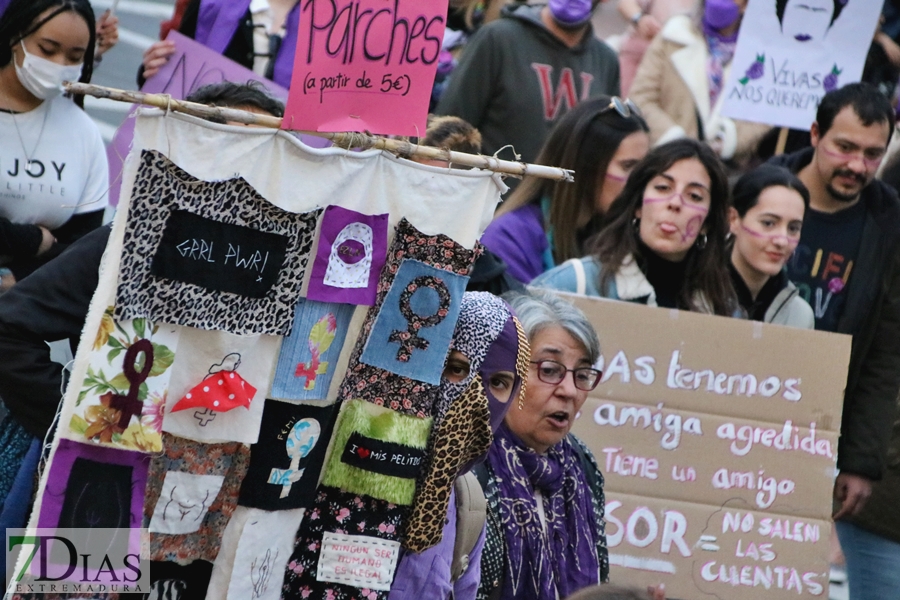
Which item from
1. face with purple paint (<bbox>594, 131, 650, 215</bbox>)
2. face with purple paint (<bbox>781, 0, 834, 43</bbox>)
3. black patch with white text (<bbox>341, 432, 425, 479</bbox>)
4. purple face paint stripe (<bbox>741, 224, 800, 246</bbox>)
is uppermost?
face with purple paint (<bbox>781, 0, 834, 43</bbox>)

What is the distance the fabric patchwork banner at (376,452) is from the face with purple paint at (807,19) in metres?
4.47

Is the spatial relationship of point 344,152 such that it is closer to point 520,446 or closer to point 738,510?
point 520,446

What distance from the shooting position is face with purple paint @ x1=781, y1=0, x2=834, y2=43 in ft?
22.2

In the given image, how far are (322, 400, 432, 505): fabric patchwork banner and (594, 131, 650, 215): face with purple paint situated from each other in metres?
2.33

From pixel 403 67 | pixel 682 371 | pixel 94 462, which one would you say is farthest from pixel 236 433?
pixel 682 371

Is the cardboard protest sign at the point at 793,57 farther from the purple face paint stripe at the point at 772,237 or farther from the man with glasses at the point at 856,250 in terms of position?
the purple face paint stripe at the point at 772,237

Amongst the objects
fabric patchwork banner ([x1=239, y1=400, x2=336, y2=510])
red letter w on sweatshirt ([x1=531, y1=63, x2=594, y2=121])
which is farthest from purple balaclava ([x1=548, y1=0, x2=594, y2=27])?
fabric patchwork banner ([x1=239, y1=400, x2=336, y2=510])

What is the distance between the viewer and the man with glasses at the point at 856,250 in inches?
218

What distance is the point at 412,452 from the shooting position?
122 inches

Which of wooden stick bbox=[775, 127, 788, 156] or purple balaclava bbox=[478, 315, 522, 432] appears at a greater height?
wooden stick bbox=[775, 127, 788, 156]

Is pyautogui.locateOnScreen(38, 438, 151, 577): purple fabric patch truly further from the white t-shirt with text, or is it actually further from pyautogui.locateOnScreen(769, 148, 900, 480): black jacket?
pyautogui.locateOnScreen(769, 148, 900, 480): black jacket

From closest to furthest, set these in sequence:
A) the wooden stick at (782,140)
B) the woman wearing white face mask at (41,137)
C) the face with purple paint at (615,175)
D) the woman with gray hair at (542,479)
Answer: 1. the woman with gray hair at (542,479)
2. the woman wearing white face mask at (41,137)
3. the face with purple paint at (615,175)
4. the wooden stick at (782,140)

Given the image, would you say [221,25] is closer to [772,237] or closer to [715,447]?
[772,237]

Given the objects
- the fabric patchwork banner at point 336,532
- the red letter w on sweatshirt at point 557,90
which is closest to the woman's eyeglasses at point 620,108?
the red letter w on sweatshirt at point 557,90
